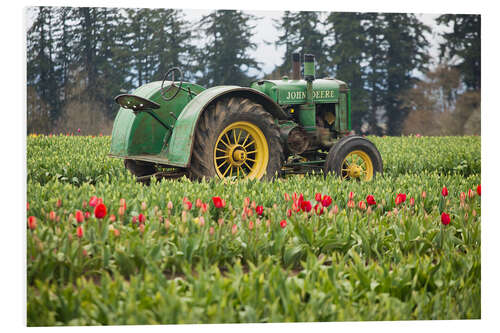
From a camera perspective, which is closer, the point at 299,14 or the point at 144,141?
the point at 299,14

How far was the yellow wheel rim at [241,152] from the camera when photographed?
196 inches

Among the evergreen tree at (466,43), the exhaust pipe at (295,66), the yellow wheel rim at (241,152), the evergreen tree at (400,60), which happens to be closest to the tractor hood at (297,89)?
the exhaust pipe at (295,66)

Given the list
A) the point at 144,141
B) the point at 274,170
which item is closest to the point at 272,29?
the point at 274,170

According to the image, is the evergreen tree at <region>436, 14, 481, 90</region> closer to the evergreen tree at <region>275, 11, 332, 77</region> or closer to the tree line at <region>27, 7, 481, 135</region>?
the tree line at <region>27, 7, 481, 135</region>

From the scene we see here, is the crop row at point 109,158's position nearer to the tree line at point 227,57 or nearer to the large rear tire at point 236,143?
the tree line at point 227,57

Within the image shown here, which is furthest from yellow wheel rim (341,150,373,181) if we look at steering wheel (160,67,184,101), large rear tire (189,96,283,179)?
steering wheel (160,67,184,101)

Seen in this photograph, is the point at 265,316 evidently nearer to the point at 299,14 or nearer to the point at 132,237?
the point at 132,237

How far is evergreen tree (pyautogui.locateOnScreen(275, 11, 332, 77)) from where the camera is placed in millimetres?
4469

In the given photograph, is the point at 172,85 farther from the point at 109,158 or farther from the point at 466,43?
the point at 466,43

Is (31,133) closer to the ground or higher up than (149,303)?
higher up

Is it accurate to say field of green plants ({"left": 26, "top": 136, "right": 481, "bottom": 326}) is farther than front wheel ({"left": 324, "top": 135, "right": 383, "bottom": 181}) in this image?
No

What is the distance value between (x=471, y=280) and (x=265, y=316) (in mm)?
1458

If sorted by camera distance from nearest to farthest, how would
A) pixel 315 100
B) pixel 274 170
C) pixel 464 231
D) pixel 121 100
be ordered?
pixel 464 231
pixel 121 100
pixel 274 170
pixel 315 100

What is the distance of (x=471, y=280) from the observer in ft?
10.7
